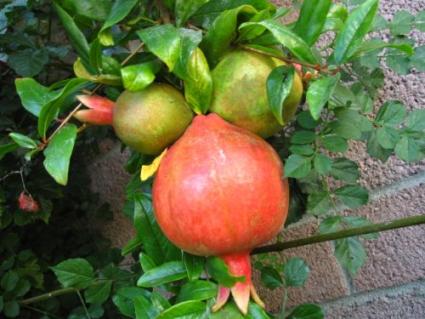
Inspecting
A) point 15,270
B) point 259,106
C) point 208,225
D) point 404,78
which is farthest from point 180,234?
point 15,270

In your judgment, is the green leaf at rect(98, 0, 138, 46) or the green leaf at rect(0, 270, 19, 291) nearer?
the green leaf at rect(98, 0, 138, 46)

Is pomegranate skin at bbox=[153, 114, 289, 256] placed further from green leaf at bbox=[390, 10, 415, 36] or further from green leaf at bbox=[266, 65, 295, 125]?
green leaf at bbox=[390, 10, 415, 36]

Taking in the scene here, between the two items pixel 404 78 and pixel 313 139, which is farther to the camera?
pixel 404 78

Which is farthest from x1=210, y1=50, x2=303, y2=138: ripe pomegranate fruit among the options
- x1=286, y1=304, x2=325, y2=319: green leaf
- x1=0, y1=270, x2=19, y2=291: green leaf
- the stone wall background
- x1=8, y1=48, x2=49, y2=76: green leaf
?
x1=0, y1=270, x2=19, y2=291: green leaf

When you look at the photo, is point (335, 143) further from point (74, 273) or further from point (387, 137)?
point (74, 273)

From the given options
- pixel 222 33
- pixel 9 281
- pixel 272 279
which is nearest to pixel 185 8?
pixel 222 33

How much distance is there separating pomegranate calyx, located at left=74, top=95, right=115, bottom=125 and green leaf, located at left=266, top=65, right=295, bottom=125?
182 mm

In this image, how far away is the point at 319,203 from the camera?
2.21ft

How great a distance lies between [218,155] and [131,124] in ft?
0.33

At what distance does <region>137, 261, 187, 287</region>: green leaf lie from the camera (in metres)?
0.59

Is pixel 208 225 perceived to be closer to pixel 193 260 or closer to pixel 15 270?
pixel 193 260

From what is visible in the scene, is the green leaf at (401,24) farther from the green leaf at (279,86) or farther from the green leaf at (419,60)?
the green leaf at (279,86)

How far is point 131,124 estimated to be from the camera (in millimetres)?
542

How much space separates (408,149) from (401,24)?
17cm
